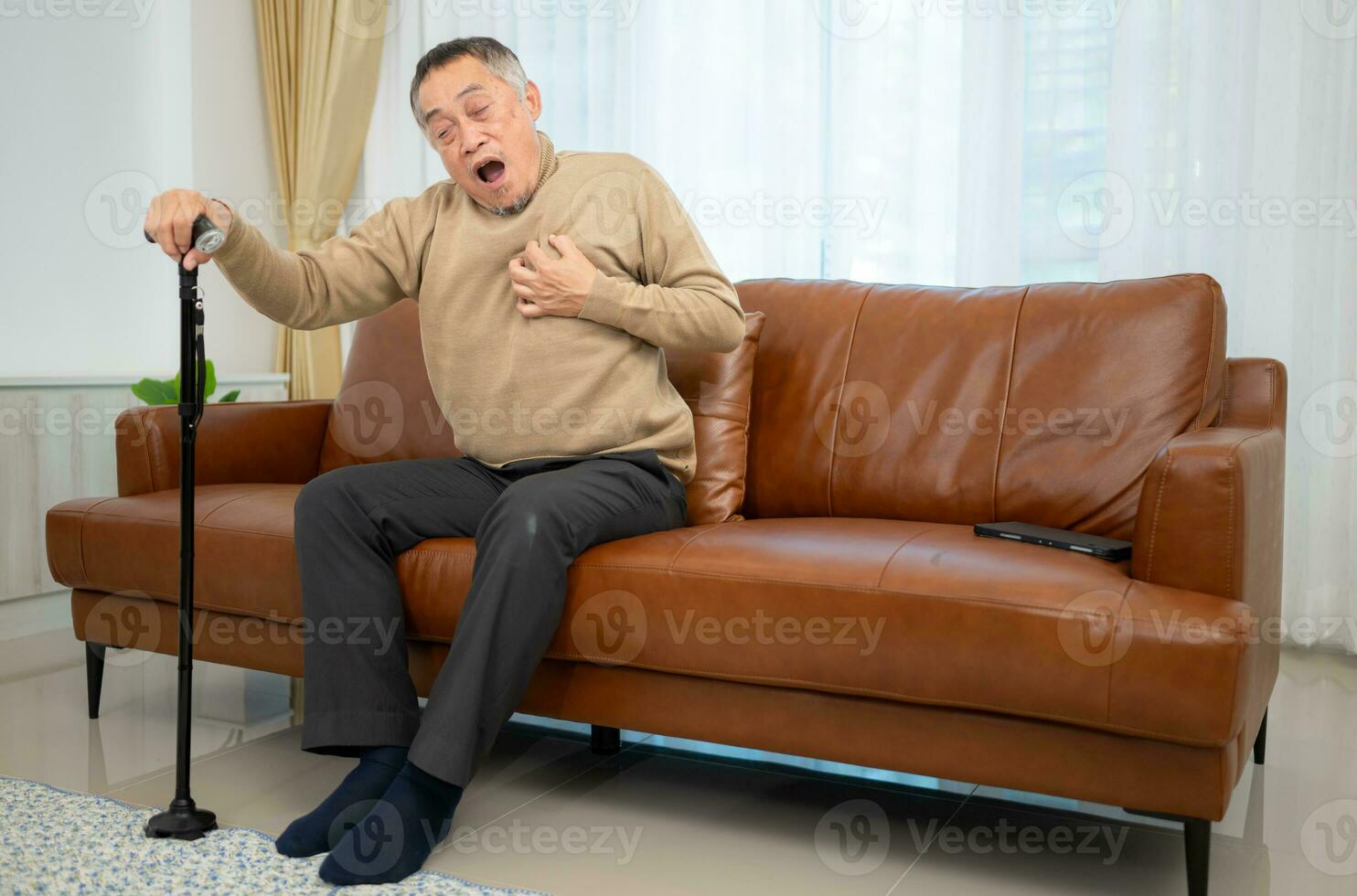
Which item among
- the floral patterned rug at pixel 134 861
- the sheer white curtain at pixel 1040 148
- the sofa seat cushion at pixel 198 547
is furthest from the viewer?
the sheer white curtain at pixel 1040 148

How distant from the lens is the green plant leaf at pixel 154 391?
290cm

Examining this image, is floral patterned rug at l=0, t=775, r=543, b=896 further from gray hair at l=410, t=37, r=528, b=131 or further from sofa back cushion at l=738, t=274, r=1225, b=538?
gray hair at l=410, t=37, r=528, b=131

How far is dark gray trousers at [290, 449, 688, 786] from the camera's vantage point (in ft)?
4.98

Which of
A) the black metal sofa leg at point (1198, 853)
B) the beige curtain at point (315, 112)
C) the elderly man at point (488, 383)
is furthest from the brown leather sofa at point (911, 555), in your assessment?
the beige curtain at point (315, 112)

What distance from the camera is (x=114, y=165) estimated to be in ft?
11.6

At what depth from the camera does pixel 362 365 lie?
2578 millimetres

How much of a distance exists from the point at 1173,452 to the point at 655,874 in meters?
0.91

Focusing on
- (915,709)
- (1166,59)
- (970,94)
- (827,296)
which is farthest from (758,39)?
(915,709)

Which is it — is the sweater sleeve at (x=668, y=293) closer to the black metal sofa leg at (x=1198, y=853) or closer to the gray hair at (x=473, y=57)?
the gray hair at (x=473, y=57)

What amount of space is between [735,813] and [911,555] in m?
0.53

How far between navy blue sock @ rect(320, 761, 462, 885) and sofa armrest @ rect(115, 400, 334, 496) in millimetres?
1027

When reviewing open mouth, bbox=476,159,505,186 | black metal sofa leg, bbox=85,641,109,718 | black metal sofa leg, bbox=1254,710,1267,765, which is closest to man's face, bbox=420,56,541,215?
open mouth, bbox=476,159,505,186

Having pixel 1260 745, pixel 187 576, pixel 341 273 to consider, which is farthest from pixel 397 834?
pixel 1260 745

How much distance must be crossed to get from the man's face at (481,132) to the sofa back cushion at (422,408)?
46 cm
